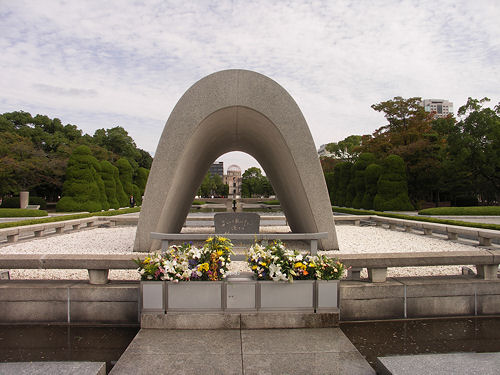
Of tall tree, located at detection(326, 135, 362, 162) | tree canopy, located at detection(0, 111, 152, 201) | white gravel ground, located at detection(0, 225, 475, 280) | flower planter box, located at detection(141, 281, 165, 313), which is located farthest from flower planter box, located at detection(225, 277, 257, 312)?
tall tree, located at detection(326, 135, 362, 162)

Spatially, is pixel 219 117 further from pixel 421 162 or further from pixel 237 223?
pixel 421 162

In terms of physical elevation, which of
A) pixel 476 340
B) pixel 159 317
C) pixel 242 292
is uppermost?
pixel 242 292

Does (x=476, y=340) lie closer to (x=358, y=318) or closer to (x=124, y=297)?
(x=358, y=318)

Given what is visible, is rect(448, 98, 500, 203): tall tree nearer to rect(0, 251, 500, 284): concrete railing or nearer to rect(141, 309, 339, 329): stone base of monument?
rect(0, 251, 500, 284): concrete railing

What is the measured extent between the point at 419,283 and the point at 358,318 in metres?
1.02

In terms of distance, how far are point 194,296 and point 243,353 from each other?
955mm

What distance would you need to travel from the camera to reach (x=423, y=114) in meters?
37.5

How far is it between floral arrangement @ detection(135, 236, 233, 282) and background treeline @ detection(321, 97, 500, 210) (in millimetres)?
26322

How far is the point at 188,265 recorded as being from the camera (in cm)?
433

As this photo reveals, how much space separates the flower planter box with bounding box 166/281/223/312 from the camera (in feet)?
14.0

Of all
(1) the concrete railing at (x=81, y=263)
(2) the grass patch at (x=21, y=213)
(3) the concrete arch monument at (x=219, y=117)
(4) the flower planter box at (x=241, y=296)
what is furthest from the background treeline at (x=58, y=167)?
(4) the flower planter box at (x=241, y=296)

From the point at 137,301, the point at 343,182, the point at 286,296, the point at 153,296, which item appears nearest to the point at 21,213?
the point at 137,301

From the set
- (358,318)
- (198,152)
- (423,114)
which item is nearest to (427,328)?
(358,318)

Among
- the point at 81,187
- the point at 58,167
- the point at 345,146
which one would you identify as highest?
the point at 345,146
